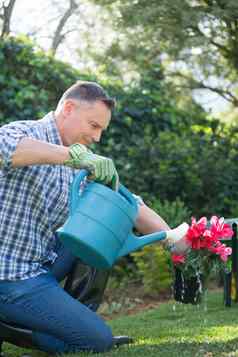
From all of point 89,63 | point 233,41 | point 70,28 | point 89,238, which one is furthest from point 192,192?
point 70,28

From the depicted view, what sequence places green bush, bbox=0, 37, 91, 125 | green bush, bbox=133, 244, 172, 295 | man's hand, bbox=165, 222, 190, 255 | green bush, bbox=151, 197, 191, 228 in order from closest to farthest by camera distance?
man's hand, bbox=165, 222, 190, 255 < green bush, bbox=133, 244, 172, 295 < green bush, bbox=151, 197, 191, 228 < green bush, bbox=0, 37, 91, 125

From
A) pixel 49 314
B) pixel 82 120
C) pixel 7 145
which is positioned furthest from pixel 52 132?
pixel 49 314

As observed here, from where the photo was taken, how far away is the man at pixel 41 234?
3.34 meters

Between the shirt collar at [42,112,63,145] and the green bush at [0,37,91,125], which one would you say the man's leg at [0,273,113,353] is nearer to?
the shirt collar at [42,112,63,145]

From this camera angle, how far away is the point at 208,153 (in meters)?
7.16

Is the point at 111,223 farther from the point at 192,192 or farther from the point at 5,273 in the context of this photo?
the point at 192,192

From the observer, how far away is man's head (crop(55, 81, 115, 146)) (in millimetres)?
3516

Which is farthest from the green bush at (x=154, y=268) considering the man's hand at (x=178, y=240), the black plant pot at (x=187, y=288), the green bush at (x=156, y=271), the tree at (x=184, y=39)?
the tree at (x=184, y=39)

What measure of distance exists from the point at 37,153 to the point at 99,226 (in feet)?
1.30

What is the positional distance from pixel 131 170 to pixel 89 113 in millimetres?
3539

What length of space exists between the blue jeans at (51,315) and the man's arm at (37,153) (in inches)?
21.7

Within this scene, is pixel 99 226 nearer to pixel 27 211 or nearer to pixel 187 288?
pixel 27 211

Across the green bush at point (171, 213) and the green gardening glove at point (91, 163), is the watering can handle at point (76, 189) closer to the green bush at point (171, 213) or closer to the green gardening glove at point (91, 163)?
the green gardening glove at point (91, 163)

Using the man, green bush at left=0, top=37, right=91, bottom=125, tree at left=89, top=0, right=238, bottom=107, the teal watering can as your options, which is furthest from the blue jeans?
tree at left=89, top=0, right=238, bottom=107
